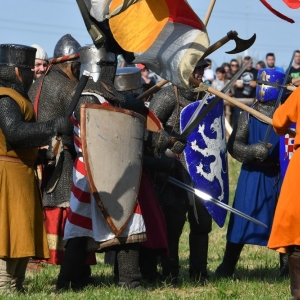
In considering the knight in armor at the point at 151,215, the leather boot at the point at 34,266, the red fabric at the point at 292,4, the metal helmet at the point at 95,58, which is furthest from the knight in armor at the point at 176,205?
the leather boot at the point at 34,266

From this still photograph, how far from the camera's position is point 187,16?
23.9 ft

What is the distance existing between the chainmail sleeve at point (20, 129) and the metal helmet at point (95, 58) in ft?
1.65

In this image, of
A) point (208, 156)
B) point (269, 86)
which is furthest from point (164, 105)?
point (269, 86)

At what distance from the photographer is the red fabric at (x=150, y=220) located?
24.1 feet

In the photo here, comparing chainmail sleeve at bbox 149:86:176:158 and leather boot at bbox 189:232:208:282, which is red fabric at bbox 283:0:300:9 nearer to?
chainmail sleeve at bbox 149:86:176:158

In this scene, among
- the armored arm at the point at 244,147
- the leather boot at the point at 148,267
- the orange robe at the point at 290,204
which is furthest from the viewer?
the armored arm at the point at 244,147

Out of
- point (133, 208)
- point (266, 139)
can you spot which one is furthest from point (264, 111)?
point (133, 208)

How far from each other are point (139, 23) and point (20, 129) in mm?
1281

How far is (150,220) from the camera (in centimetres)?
737

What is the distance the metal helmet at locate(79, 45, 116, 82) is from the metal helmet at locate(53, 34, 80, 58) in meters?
1.12

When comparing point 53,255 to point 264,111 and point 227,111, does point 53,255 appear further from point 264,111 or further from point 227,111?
point 227,111

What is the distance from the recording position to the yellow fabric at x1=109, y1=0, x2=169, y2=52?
7.31 metres

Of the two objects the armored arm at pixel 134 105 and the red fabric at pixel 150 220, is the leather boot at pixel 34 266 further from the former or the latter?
the armored arm at pixel 134 105

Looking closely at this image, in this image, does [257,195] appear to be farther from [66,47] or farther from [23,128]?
[23,128]
